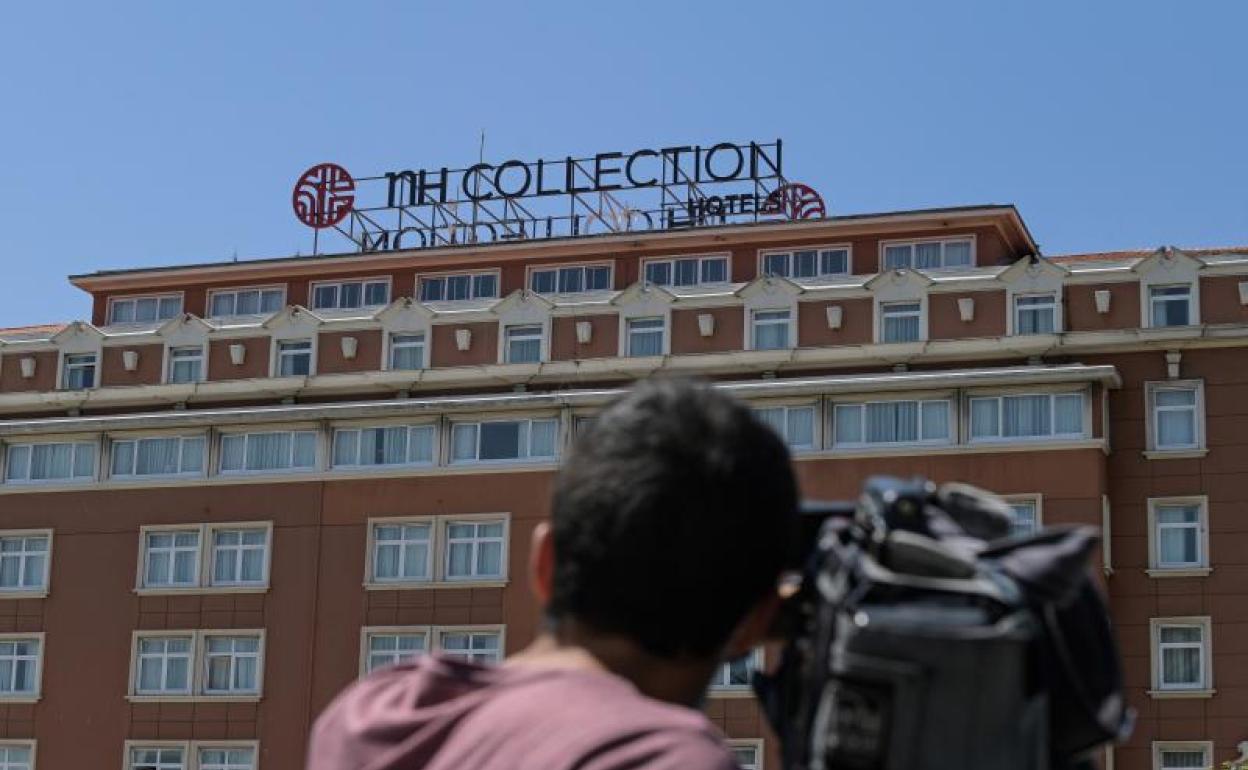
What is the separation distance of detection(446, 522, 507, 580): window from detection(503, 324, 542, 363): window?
390 centimetres

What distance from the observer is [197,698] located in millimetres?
46219

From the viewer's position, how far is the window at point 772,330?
45.4 m

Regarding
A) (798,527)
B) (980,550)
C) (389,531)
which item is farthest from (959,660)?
(389,531)

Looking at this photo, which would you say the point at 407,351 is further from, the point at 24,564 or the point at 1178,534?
the point at 1178,534

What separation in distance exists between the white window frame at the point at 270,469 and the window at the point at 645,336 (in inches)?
270

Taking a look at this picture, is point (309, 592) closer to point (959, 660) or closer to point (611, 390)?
point (611, 390)

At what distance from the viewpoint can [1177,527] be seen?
4272 centimetres

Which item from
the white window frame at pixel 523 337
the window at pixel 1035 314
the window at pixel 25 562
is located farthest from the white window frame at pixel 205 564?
the window at pixel 1035 314

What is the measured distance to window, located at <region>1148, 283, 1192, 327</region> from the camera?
43.2 metres

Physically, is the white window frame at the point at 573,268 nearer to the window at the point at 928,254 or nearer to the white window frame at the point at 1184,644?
the window at the point at 928,254

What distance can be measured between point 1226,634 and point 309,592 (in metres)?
18.1

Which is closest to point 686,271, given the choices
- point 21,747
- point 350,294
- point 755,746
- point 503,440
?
point 503,440

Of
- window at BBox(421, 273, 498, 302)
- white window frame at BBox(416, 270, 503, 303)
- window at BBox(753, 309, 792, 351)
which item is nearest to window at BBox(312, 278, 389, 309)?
white window frame at BBox(416, 270, 503, 303)

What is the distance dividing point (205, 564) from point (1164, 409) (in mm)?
19861
